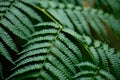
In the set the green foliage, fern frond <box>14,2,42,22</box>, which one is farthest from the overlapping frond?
fern frond <box>14,2,42,22</box>

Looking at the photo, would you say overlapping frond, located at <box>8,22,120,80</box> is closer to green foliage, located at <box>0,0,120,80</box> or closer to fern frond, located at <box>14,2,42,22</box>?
green foliage, located at <box>0,0,120,80</box>

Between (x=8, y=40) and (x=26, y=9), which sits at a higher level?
(x=26, y=9)

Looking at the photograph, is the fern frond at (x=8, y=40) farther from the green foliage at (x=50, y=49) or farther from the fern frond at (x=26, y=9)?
the fern frond at (x=26, y=9)

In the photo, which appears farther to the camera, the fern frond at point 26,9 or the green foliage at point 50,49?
the fern frond at point 26,9

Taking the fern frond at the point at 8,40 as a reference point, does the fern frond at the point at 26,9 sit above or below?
above

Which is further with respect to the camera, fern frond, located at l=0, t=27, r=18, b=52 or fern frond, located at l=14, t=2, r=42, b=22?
fern frond, located at l=14, t=2, r=42, b=22

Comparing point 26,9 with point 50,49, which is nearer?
point 50,49

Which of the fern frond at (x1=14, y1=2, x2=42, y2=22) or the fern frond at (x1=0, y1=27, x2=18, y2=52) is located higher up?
the fern frond at (x1=14, y1=2, x2=42, y2=22)

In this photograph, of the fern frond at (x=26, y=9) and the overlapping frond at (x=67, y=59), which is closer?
the overlapping frond at (x=67, y=59)

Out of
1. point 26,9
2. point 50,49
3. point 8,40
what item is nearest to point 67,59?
point 50,49

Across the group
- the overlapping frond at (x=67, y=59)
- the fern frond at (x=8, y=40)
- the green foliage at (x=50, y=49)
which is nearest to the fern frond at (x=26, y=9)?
the green foliage at (x=50, y=49)

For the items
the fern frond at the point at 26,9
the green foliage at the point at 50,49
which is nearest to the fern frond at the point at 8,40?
the green foliage at the point at 50,49

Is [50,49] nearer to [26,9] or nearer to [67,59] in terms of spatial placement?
[67,59]
